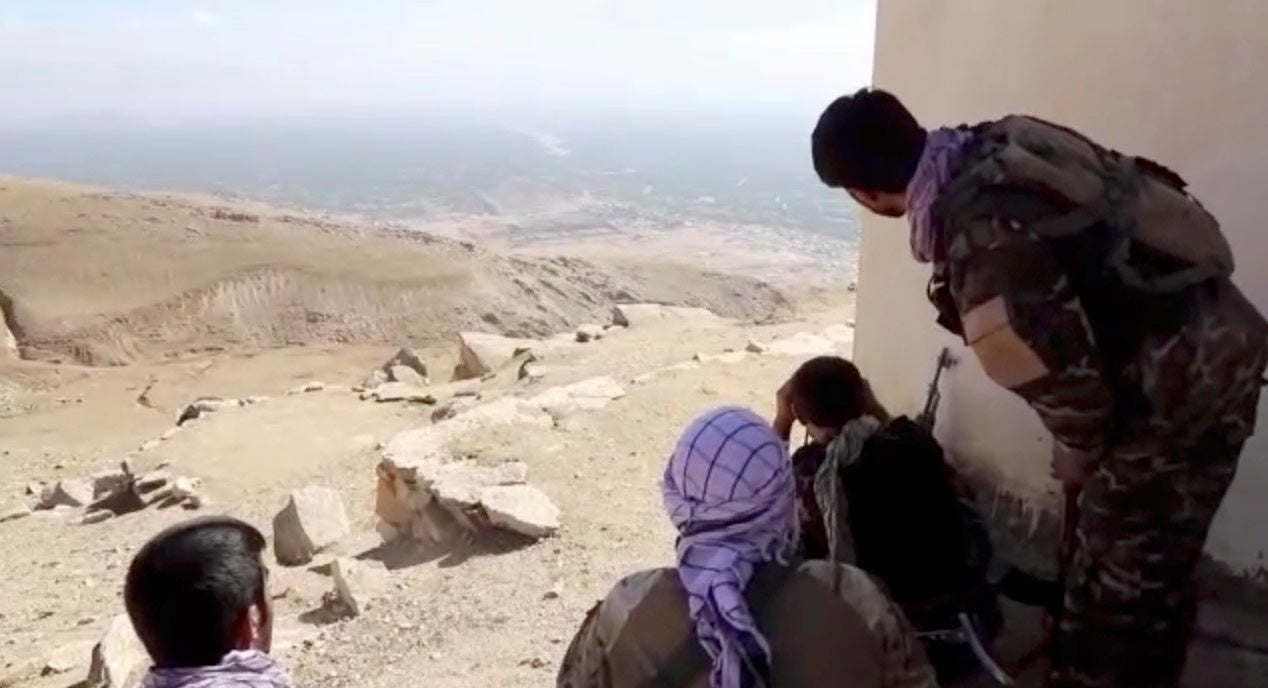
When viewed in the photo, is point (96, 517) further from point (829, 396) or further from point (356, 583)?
point (829, 396)

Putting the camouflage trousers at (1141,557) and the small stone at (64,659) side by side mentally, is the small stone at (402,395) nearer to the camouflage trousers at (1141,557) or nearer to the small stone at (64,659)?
the small stone at (64,659)

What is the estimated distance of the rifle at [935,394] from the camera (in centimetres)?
406

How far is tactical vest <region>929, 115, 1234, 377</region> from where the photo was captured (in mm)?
2387

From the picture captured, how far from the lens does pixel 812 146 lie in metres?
2.54

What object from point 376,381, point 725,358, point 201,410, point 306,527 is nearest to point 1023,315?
point 306,527

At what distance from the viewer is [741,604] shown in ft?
6.39

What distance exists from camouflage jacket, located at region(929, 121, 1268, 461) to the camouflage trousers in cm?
5

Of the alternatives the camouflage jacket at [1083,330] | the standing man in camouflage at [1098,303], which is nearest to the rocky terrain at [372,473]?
the standing man in camouflage at [1098,303]

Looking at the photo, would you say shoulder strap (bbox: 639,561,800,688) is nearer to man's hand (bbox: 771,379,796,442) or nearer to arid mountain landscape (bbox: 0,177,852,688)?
man's hand (bbox: 771,379,796,442)

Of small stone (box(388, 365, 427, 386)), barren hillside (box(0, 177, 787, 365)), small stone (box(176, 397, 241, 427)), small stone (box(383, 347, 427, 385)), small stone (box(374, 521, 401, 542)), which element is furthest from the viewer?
barren hillside (box(0, 177, 787, 365))

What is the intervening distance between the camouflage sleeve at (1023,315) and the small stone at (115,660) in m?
4.37

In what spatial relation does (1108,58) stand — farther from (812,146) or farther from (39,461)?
(39,461)

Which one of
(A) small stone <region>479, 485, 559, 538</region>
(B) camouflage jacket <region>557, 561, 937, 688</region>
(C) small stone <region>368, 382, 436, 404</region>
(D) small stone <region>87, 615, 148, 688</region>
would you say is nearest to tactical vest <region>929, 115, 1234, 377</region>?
(B) camouflage jacket <region>557, 561, 937, 688</region>

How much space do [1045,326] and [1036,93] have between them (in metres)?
1.56
